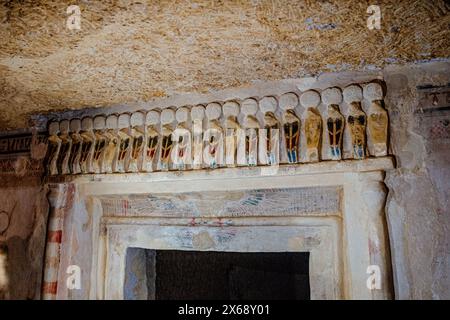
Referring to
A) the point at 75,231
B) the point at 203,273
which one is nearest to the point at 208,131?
the point at 75,231

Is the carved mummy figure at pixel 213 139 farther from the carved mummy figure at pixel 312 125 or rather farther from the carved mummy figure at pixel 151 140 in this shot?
the carved mummy figure at pixel 312 125

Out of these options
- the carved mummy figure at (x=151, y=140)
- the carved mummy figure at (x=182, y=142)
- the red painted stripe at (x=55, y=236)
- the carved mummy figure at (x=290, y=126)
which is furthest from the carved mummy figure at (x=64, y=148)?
the carved mummy figure at (x=290, y=126)

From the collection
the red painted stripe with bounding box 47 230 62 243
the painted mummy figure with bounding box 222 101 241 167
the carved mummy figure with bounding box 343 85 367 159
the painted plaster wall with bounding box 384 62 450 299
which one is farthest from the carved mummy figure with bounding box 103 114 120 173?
the painted plaster wall with bounding box 384 62 450 299

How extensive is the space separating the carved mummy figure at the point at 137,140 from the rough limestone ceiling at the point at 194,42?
0.13 m

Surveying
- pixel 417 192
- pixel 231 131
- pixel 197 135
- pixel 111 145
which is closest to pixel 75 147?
pixel 111 145

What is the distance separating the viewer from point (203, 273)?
130 inches

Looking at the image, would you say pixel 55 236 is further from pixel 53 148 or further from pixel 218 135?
pixel 218 135

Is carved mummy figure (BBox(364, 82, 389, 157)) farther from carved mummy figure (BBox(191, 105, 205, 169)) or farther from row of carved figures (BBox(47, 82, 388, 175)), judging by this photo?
carved mummy figure (BBox(191, 105, 205, 169))

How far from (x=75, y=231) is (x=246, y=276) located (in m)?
2.49

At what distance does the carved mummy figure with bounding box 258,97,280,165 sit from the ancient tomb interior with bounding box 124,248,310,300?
2.56 ft

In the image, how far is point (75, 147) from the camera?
1587 millimetres

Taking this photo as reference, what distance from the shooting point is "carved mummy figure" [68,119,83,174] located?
5.09ft

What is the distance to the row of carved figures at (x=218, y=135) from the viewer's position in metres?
1.21

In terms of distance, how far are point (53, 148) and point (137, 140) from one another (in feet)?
1.52
